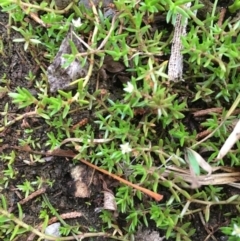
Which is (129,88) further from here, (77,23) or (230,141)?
(230,141)

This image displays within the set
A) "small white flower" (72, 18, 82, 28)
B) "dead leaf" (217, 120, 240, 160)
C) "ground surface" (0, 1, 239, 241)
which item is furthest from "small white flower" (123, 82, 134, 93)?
"dead leaf" (217, 120, 240, 160)

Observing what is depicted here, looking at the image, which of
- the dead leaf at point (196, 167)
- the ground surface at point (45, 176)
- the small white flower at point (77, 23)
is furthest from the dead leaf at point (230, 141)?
the small white flower at point (77, 23)

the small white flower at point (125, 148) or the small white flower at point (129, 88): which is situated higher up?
the small white flower at point (129, 88)

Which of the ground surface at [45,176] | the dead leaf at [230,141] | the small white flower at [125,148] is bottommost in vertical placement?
the ground surface at [45,176]

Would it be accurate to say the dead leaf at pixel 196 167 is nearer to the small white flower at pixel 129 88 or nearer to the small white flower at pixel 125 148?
the small white flower at pixel 125 148

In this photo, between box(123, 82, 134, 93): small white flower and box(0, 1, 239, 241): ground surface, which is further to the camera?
box(0, 1, 239, 241): ground surface

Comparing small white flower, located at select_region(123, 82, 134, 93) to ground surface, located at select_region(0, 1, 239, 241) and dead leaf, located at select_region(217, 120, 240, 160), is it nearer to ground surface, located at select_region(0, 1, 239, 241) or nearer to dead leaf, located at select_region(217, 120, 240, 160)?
ground surface, located at select_region(0, 1, 239, 241)

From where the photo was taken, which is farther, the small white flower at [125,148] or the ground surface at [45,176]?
the ground surface at [45,176]

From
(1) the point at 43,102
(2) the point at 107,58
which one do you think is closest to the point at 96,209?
(1) the point at 43,102
